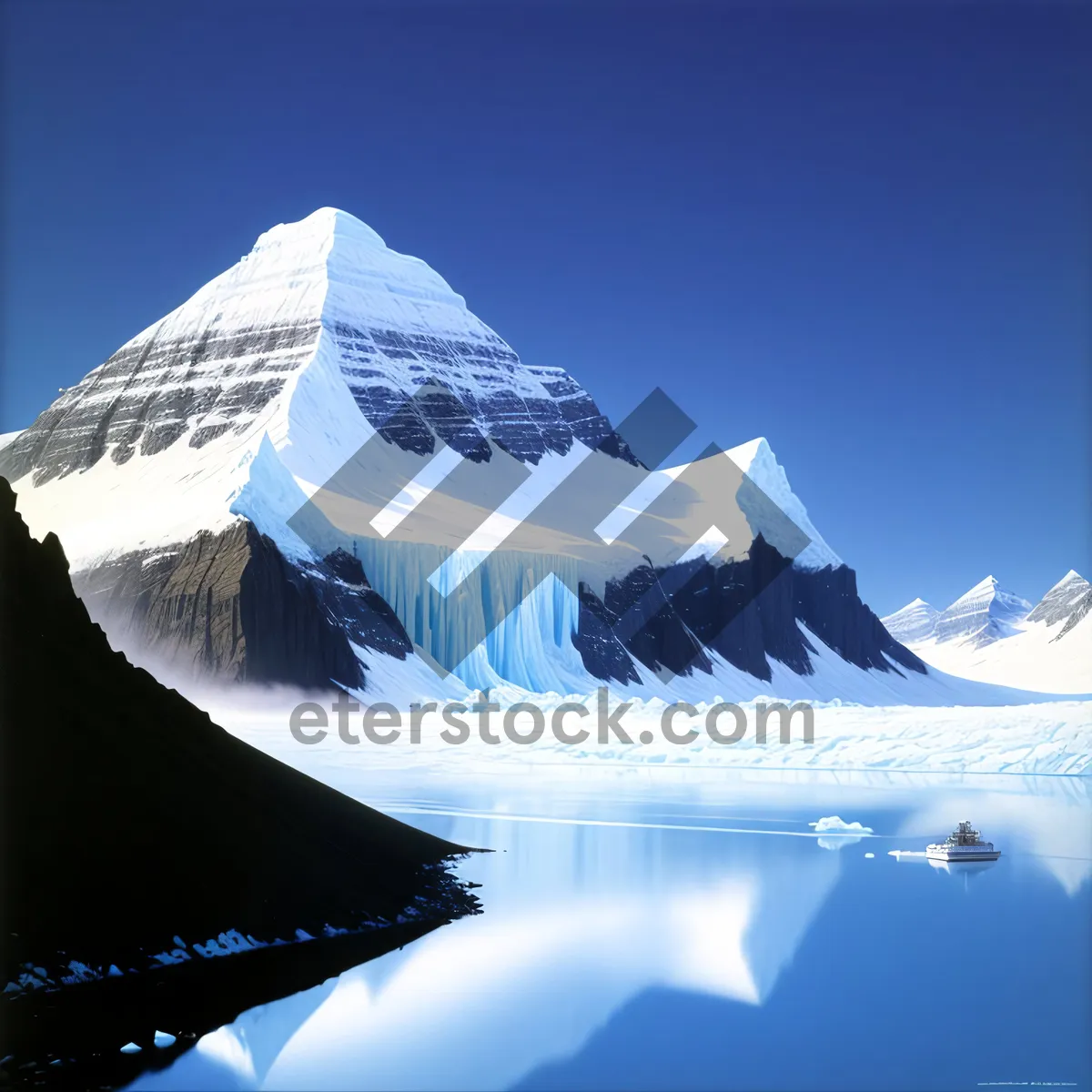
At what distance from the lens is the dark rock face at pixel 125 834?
33.4 feet

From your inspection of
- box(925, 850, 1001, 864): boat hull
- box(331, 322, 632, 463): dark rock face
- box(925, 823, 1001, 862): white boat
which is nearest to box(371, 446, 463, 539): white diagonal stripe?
box(331, 322, 632, 463): dark rock face

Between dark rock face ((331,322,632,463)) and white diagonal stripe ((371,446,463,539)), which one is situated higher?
dark rock face ((331,322,632,463))

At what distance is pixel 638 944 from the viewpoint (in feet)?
43.4

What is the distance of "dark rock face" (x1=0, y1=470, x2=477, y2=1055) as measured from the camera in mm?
10180

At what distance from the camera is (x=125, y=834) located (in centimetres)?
1108

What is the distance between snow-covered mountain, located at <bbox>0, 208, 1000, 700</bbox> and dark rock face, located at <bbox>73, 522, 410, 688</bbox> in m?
0.12

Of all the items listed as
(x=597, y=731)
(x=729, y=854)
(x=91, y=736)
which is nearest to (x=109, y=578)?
(x=597, y=731)

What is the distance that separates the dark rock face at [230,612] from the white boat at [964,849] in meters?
42.1

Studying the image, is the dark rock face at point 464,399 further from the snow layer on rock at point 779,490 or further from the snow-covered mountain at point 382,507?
the snow layer on rock at point 779,490

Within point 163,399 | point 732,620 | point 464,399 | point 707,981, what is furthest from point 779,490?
point 707,981

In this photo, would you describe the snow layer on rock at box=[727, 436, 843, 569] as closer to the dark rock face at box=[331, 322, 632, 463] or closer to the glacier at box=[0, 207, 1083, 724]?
the glacier at box=[0, 207, 1083, 724]

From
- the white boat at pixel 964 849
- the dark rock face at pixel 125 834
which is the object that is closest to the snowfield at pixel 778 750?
the white boat at pixel 964 849

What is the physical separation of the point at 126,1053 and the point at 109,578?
186ft

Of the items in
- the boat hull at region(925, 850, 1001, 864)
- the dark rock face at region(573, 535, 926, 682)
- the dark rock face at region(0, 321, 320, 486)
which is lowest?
the boat hull at region(925, 850, 1001, 864)
